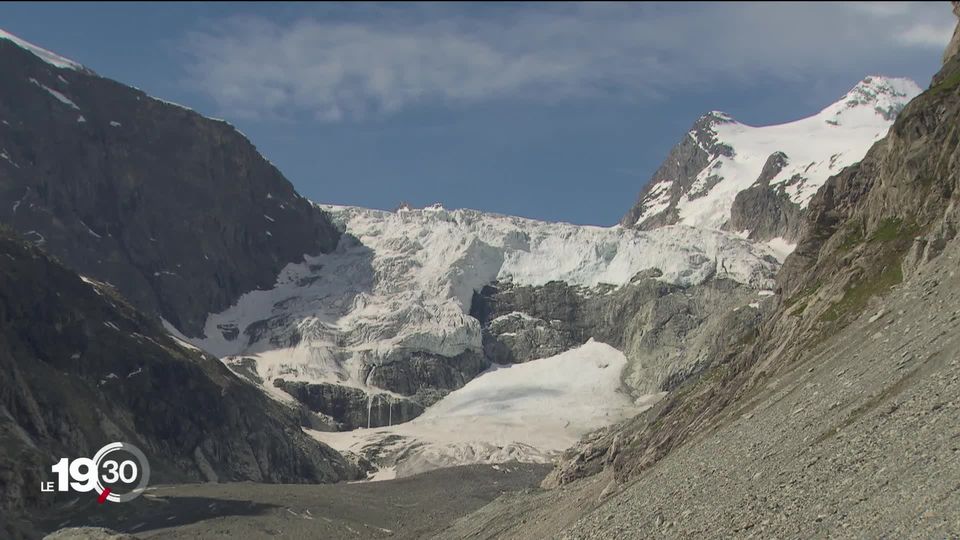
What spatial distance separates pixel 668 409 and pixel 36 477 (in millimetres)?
101677

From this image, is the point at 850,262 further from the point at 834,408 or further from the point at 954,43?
the point at 834,408

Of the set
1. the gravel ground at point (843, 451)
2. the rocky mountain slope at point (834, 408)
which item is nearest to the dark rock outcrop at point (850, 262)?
the rocky mountain slope at point (834, 408)

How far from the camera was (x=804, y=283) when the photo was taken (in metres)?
128

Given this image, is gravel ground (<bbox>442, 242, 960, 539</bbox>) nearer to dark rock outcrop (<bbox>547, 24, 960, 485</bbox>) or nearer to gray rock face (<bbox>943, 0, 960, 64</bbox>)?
dark rock outcrop (<bbox>547, 24, 960, 485</bbox>)

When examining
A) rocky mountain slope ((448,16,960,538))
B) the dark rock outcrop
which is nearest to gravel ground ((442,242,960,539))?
rocky mountain slope ((448,16,960,538))

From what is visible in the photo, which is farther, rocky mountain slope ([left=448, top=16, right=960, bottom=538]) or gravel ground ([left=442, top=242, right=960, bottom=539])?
rocky mountain slope ([left=448, top=16, right=960, bottom=538])

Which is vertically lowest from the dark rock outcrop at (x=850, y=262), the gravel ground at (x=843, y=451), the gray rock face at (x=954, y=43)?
the gravel ground at (x=843, y=451)

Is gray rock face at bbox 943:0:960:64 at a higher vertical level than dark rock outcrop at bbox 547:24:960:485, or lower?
higher

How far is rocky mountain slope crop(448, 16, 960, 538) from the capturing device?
187 ft

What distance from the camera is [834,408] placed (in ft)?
238

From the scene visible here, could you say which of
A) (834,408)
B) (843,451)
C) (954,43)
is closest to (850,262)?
(954,43)

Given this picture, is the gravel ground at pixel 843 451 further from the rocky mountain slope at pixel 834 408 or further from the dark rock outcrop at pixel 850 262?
the dark rock outcrop at pixel 850 262

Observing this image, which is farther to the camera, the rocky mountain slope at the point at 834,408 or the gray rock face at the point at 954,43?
the gray rock face at the point at 954,43

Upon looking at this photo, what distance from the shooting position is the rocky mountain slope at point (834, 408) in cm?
5703
